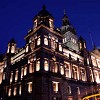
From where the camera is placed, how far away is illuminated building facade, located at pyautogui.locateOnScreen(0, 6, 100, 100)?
38156 mm

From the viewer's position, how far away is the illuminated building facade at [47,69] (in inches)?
1502

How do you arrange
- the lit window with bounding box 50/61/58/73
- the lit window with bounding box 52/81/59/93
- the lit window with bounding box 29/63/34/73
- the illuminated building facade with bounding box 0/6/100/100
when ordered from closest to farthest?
the illuminated building facade with bounding box 0/6/100/100 → the lit window with bounding box 52/81/59/93 → the lit window with bounding box 50/61/58/73 → the lit window with bounding box 29/63/34/73

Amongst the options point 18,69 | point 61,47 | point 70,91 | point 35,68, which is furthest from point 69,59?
point 18,69

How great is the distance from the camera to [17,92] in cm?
4616

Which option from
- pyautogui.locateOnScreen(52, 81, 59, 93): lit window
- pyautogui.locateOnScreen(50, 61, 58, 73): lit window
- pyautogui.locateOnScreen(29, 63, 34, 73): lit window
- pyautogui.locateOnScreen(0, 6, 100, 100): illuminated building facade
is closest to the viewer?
pyautogui.locateOnScreen(0, 6, 100, 100): illuminated building facade

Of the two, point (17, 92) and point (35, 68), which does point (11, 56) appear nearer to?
point (17, 92)

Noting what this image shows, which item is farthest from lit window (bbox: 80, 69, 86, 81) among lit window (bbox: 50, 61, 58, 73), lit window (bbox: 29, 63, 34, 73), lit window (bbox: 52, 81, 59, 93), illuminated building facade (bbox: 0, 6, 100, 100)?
lit window (bbox: 29, 63, 34, 73)

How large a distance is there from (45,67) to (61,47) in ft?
34.1

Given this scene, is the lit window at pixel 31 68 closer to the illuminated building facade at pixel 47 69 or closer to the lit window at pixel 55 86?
the illuminated building facade at pixel 47 69

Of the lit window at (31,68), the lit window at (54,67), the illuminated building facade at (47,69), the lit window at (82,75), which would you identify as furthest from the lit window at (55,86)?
the lit window at (82,75)

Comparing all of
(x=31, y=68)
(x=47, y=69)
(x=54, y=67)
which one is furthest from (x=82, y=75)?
(x=31, y=68)

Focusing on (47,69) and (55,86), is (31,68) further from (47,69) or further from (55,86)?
(55,86)

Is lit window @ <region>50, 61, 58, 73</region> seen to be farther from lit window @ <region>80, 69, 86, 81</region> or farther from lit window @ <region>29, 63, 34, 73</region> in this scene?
lit window @ <region>80, 69, 86, 81</region>

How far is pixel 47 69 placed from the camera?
39.7 metres
